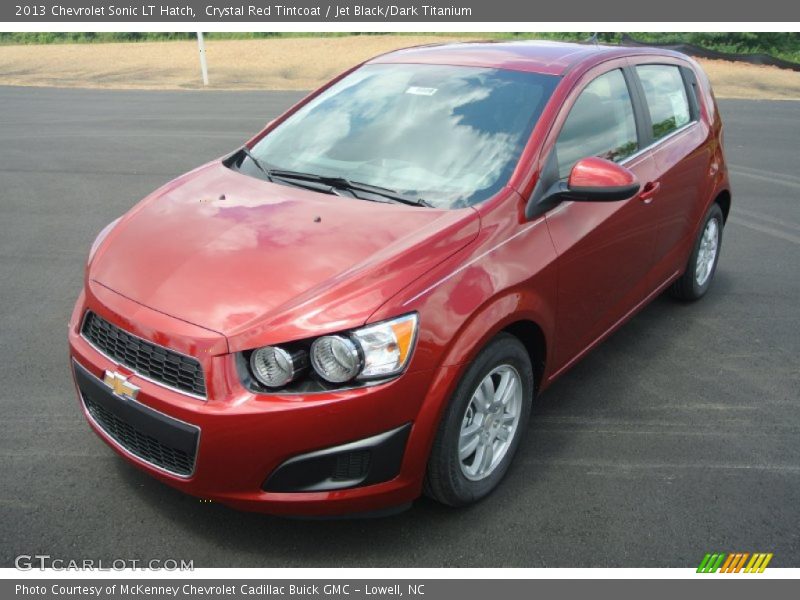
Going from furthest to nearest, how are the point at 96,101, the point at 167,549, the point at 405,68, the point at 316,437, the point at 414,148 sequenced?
the point at 96,101 → the point at 405,68 → the point at 414,148 → the point at 167,549 → the point at 316,437

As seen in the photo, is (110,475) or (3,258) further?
(3,258)

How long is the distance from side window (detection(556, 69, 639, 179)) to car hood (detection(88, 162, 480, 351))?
822 mm

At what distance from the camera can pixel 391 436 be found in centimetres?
268

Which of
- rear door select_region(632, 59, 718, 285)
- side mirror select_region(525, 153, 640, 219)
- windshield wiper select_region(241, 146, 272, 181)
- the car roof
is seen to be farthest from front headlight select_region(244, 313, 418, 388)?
rear door select_region(632, 59, 718, 285)

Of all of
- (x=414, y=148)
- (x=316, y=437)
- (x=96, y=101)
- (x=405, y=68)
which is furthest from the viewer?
(x=96, y=101)

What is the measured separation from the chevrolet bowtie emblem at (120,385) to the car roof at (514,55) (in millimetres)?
2391

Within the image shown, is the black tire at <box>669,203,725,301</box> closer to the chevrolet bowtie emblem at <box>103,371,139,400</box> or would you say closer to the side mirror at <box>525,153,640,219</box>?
the side mirror at <box>525,153,640,219</box>

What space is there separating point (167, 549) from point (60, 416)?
125 centimetres

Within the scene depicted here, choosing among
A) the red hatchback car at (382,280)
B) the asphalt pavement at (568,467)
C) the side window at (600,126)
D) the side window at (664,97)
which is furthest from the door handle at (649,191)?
the asphalt pavement at (568,467)

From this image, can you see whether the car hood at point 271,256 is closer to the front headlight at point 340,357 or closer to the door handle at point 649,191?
the front headlight at point 340,357

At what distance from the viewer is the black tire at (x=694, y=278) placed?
16.8 feet

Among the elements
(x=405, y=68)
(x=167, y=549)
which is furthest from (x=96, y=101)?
(x=167, y=549)

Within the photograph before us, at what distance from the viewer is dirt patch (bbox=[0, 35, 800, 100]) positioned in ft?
63.5

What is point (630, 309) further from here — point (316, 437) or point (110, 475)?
point (110, 475)
